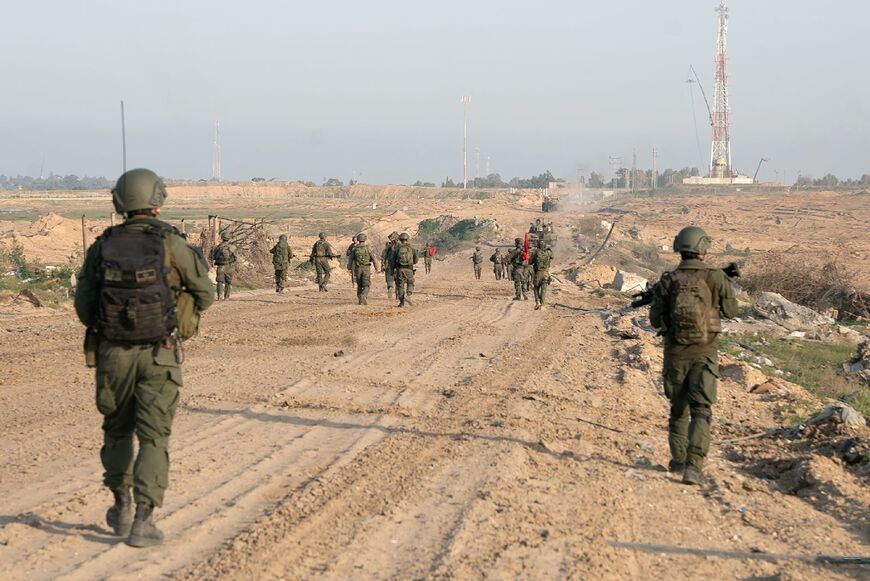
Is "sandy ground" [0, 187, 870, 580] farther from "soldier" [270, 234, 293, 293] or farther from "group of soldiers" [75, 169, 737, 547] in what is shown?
"soldier" [270, 234, 293, 293]

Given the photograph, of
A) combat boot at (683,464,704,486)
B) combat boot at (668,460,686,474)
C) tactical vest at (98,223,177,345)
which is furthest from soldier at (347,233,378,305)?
tactical vest at (98,223,177,345)

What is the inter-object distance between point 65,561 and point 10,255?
2298 cm

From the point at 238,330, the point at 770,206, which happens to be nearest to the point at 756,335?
the point at 238,330

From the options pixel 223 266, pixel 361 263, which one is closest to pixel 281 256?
pixel 223 266

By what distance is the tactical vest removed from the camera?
495cm

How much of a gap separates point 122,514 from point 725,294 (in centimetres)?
425

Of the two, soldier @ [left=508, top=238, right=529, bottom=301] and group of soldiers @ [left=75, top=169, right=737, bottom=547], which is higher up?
group of soldiers @ [left=75, top=169, right=737, bottom=547]

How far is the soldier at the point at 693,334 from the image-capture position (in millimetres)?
7066

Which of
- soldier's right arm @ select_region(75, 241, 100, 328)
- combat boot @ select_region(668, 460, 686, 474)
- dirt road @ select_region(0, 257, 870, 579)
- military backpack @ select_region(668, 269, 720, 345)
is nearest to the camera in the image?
soldier's right arm @ select_region(75, 241, 100, 328)

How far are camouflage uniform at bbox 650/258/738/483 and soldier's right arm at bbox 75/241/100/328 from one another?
3869 millimetres

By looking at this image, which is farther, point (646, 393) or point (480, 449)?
point (646, 393)

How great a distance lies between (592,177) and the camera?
17162 centimetres

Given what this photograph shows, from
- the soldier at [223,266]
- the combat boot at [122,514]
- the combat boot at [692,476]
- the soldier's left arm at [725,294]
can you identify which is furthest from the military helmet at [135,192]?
the soldier at [223,266]

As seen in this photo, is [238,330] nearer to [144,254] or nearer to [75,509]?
[75,509]
